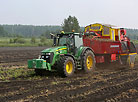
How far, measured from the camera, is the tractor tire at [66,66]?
9.88 metres

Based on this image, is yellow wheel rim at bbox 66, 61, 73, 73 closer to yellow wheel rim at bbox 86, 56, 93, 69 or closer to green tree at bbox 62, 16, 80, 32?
yellow wheel rim at bbox 86, 56, 93, 69

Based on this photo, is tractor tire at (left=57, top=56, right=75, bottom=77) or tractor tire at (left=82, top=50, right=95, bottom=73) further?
tractor tire at (left=82, top=50, right=95, bottom=73)

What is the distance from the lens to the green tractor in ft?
32.5

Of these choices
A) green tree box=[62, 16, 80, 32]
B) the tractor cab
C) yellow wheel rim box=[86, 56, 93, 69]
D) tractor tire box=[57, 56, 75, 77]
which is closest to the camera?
tractor tire box=[57, 56, 75, 77]

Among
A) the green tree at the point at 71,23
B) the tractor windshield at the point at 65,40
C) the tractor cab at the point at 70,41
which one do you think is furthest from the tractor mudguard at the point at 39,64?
the green tree at the point at 71,23

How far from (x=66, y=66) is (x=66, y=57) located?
1.57 ft

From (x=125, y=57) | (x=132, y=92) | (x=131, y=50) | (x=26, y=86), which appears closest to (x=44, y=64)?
Answer: (x=26, y=86)

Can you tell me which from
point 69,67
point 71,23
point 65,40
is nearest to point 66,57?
point 69,67

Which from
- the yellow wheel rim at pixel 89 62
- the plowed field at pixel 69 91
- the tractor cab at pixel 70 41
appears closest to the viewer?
the plowed field at pixel 69 91

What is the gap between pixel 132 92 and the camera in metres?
7.46

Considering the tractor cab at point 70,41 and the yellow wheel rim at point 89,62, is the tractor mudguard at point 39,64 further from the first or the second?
the yellow wheel rim at point 89,62

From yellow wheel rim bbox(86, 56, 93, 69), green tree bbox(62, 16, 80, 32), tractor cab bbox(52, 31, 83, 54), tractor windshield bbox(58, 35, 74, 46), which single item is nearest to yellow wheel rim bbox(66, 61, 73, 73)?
tractor cab bbox(52, 31, 83, 54)

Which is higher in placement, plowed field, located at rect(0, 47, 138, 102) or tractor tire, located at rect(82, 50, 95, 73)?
tractor tire, located at rect(82, 50, 95, 73)

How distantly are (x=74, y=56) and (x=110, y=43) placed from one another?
368 centimetres
